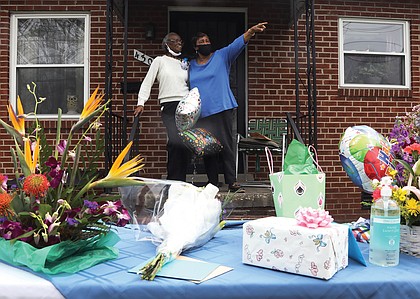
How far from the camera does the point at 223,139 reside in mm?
4246

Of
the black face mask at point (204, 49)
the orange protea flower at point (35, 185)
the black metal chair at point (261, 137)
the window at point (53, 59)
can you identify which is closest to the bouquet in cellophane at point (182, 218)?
the orange protea flower at point (35, 185)

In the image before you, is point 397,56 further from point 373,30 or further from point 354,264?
point 354,264

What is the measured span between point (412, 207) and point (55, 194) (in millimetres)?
1123

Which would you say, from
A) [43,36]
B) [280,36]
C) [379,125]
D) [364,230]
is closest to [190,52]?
[280,36]

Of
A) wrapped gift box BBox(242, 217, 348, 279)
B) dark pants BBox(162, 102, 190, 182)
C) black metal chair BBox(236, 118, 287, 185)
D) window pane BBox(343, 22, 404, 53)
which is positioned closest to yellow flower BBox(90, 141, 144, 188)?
wrapped gift box BBox(242, 217, 348, 279)

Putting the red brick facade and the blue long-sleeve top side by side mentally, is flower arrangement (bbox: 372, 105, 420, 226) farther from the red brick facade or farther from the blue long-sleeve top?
the red brick facade

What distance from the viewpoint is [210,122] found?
4.32m

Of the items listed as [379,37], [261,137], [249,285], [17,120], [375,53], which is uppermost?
[379,37]

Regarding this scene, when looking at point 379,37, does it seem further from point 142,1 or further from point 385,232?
point 385,232

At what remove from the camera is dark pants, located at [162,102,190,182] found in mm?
4281

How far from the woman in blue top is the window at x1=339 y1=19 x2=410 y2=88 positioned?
99.0 inches

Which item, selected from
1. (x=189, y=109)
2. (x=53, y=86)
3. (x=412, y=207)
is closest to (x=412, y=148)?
(x=412, y=207)

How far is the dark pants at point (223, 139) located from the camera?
13.9ft

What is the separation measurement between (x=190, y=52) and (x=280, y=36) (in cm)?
129
